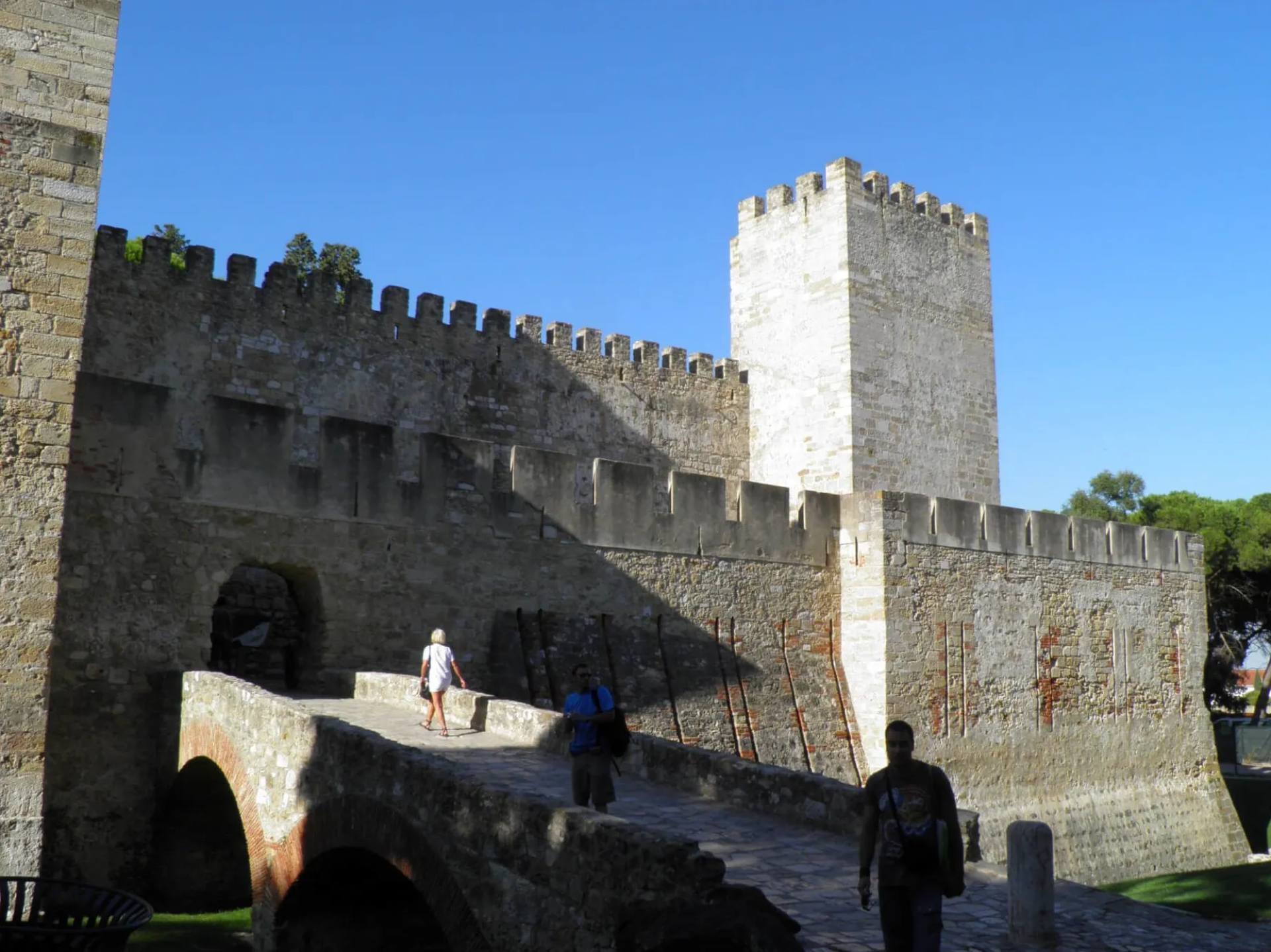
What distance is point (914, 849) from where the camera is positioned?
4605 millimetres

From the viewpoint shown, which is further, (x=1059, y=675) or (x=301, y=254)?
(x=301, y=254)

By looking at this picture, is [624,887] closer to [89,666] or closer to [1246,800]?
[89,666]

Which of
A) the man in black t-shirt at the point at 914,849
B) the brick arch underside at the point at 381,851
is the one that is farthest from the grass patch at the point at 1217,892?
the brick arch underside at the point at 381,851

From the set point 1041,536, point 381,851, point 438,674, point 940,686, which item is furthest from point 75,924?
point 1041,536

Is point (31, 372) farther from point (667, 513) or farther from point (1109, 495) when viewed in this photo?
point (1109, 495)

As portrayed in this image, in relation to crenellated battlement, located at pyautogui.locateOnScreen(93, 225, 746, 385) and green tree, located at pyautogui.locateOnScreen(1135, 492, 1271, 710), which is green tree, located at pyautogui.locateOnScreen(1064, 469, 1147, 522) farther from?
crenellated battlement, located at pyautogui.locateOnScreen(93, 225, 746, 385)

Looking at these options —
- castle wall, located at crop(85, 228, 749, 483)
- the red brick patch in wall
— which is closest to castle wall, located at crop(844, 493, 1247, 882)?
the red brick patch in wall

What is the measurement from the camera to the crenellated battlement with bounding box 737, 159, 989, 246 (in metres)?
19.7

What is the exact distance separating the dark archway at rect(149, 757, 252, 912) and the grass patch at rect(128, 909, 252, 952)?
0.17 metres

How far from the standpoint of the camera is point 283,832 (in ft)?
26.6

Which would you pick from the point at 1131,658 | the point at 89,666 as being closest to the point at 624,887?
the point at 89,666

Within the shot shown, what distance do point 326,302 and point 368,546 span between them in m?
6.82

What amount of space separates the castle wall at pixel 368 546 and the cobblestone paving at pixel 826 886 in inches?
124

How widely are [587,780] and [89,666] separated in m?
5.38
